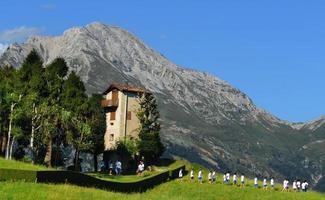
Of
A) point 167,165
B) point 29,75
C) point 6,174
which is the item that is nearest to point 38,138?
point 29,75

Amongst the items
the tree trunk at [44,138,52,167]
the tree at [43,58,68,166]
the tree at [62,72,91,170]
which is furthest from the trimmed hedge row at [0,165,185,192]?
the tree at [62,72,91,170]

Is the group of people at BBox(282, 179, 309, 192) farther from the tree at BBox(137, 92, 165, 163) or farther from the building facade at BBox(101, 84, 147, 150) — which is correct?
the building facade at BBox(101, 84, 147, 150)

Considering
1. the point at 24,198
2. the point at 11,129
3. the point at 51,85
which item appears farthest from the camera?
the point at 51,85

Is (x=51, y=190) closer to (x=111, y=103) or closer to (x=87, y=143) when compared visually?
(x=87, y=143)

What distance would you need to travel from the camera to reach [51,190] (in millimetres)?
43875

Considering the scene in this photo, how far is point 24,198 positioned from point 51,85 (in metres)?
69.7

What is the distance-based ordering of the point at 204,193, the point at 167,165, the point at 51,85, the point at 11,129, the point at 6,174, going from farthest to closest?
1. the point at 167,165
2. the point at 51,85
3. the point at 11,129
4. the point at 204,193
5. the point at 6,174

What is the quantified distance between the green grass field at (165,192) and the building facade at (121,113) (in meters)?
21.0

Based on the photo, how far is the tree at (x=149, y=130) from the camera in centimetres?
12100

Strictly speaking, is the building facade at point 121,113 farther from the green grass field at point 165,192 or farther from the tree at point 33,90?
the tree at point 33,90

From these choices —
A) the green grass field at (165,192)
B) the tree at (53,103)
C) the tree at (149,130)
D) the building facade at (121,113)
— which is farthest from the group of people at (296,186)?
the building facade at (121,113)

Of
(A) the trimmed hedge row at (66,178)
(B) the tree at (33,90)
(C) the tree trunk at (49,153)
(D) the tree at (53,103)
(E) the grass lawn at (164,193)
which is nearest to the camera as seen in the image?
(E) the grass lawn at (164,193)

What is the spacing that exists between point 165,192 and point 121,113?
50731mm

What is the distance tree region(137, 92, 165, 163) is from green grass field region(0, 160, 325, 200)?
7987 mm
